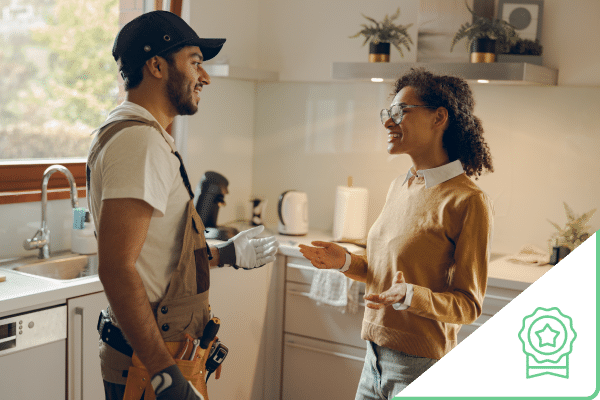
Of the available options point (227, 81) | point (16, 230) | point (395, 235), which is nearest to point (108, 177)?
point (395, 235)

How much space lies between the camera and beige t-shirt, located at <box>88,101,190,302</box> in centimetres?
121

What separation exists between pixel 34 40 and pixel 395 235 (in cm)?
174

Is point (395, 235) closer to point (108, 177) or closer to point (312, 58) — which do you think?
point (108, 177)

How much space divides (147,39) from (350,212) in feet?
6.26

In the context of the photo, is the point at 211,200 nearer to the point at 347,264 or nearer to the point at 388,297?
the point at 347,264

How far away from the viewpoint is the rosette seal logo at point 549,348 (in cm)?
148

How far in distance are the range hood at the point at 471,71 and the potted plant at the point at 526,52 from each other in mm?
87

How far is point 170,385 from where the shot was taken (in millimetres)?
1233

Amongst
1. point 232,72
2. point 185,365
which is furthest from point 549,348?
point 232,72

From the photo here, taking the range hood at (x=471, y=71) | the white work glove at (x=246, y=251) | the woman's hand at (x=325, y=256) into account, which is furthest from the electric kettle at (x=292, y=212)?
the white work glove at (x=246, y=251)

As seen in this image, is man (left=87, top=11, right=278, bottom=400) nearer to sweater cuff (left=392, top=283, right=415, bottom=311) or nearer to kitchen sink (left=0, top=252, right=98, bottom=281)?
sweater cuff (left=392, top=283, right=415, bottom=311)

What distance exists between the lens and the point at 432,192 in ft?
5.46

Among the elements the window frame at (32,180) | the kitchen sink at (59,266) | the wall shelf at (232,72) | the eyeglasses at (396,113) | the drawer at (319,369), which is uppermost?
the wall shelf at (232,72)

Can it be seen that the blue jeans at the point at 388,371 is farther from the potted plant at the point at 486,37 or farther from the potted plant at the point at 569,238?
the potted plant at the point at 486,37
